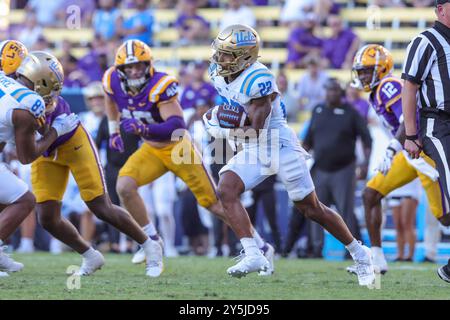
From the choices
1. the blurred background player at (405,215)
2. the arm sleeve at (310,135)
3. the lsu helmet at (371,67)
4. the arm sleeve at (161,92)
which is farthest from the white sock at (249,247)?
the arm sleeve at (310,135)

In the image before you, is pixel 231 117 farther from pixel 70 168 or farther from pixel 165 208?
pixel 165 208

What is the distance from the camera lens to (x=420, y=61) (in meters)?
6.20

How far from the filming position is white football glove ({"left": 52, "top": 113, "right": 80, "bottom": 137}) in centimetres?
694

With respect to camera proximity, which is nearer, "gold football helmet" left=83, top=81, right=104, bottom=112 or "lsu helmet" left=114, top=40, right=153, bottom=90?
"lsu helmet" left=114, top=40, right=153, bottom=90

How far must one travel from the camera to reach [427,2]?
13.8 meters

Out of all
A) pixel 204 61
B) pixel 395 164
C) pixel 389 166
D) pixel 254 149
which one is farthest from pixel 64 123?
pixel 204 61

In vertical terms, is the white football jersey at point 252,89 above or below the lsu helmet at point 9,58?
below

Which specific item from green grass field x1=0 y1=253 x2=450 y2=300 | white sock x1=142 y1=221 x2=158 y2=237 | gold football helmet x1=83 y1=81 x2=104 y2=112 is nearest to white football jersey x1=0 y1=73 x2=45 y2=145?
green grass field x1=0 y1=253 x2=450 y2=300

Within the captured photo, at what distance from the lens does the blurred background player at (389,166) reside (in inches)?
314

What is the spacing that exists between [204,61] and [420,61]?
8.36 metres

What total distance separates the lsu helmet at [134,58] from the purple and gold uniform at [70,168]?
1074 mm

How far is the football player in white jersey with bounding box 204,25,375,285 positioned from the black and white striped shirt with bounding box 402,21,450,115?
3.23 ft

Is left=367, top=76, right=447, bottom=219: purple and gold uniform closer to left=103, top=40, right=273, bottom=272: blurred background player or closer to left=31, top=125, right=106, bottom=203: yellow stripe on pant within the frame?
left=103, top=40, right=273, bottom=272: blurred background player

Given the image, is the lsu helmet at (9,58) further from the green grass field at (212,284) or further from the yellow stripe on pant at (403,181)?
the yellow stripe on pant at (403,181)
